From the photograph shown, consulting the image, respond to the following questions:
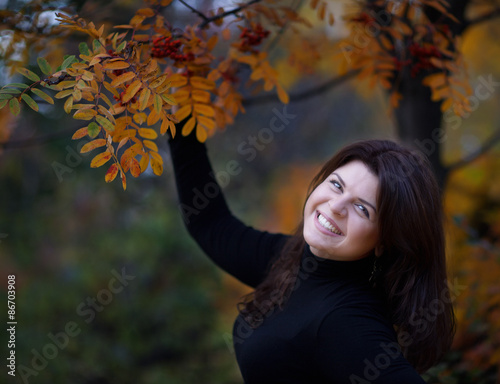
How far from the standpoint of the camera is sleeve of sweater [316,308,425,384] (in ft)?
4.23

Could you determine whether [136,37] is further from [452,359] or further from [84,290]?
[84,290]

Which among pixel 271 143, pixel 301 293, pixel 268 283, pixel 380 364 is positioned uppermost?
pixel 380 364

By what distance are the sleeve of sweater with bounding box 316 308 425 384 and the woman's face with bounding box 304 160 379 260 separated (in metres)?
0.19

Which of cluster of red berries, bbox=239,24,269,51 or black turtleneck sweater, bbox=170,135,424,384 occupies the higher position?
cluster of red berries, bbox=239,24,269,51

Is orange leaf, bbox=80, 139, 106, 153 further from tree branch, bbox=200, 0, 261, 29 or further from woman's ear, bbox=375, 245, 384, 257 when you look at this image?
woman's ear, bbox=375, 245, 384, 257

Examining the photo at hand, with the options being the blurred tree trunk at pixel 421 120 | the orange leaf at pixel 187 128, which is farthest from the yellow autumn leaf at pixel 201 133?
the blurred tree trunk at pixel 421 120

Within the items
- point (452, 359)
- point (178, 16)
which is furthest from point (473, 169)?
point (178, 16)

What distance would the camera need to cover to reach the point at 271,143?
335 inches

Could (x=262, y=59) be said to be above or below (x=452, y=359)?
above

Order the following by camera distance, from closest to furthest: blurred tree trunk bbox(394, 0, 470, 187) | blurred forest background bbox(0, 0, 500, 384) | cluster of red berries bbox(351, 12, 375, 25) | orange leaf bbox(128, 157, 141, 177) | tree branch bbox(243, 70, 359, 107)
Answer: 1. orange leaf bbox(128, 157, 141, 177)
2. cluster of red berries bbox(351, 12, 375, 25)
3. tree branch bbox(243, 70, 359, 107)
4. blurred tree trunk bbox(394, 0, 470, 187)
5. blurred forest background bbox(0, 0, 500, 384)

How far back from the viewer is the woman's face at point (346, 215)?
1.49 meters

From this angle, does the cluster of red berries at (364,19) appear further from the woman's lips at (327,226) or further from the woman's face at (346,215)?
the woman's lips at (327,226)

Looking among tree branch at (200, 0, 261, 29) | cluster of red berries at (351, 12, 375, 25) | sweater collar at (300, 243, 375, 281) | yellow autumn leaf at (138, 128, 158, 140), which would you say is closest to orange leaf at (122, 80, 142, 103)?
yellow autumn leaf at (138, 128, 158, 140)

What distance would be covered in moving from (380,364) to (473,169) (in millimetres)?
3415
